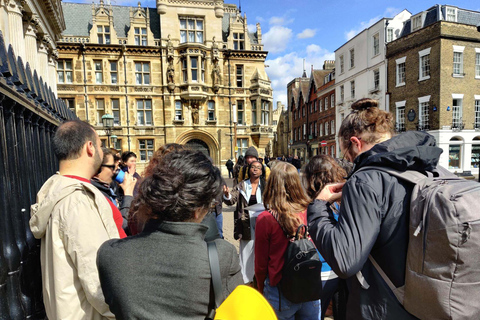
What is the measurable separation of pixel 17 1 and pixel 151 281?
30.7ft

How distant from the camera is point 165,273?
3.52ft

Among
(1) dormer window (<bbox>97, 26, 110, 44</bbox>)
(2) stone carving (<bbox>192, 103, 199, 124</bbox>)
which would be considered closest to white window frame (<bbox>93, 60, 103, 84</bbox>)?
(1) dormer window (<bbox>97, 26, 110, 44</bbox>)

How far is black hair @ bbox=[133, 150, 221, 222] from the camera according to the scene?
1106mm

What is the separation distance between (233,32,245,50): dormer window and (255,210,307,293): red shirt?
821 inches

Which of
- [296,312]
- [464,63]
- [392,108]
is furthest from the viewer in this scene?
[392,108]

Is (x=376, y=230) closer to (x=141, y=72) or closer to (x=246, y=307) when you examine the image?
(x=246, y=307)

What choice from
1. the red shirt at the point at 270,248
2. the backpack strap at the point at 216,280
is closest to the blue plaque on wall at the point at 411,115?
the red shirt at the point at 270,248

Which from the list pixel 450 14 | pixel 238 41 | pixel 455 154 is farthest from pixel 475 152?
pixel 238 41

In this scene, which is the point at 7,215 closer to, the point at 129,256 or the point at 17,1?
the point at 129,256

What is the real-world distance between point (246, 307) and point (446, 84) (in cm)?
2133

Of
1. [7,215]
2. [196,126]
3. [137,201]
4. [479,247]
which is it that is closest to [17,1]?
[7,215]

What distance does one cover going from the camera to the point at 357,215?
51.4 inches

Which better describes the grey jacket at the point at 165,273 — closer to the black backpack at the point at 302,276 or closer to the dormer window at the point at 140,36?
the black backpack at the point at 302,276

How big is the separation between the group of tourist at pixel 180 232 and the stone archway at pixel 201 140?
18635mm
